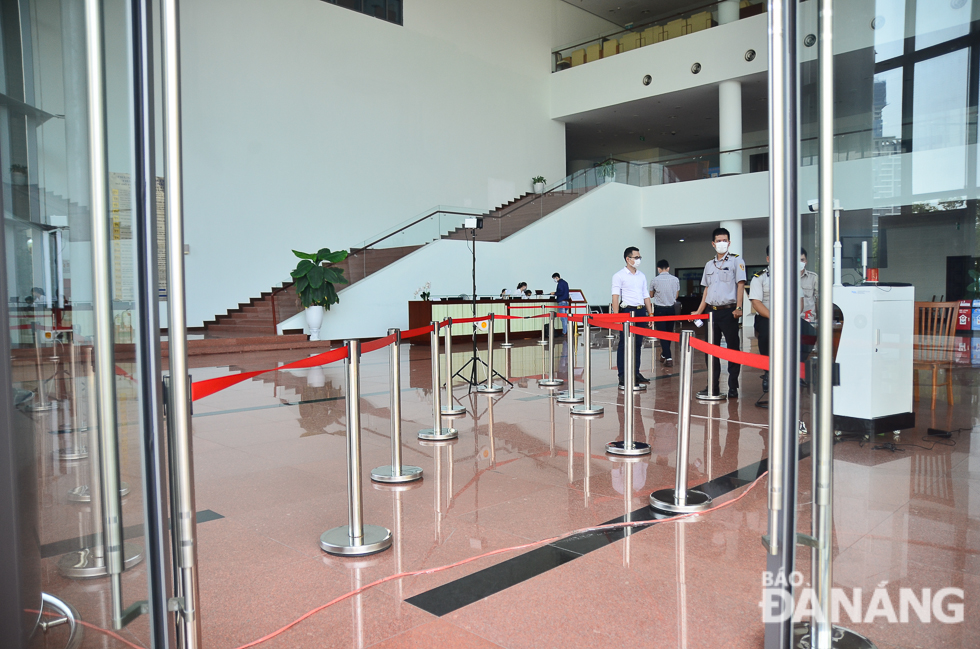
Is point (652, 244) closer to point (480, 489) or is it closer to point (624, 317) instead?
point (624, 317)

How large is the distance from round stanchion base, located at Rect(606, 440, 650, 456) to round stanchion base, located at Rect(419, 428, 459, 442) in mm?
1289

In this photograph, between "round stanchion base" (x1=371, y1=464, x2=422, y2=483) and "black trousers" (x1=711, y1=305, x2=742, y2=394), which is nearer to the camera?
"round stanchion base" (x1=371, y1=464, x2=422, y2=483)

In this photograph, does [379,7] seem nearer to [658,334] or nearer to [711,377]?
[711,377]

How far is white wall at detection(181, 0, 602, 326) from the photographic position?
17.4 meters

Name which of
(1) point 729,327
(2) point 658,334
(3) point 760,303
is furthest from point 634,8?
(2) point 658,334

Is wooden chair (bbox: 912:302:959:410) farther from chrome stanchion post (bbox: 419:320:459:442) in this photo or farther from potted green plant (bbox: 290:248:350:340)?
potted green plant (bbox: 290:248:350:340)

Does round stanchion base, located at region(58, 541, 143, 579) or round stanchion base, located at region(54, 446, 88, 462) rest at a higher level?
round stanchion base, located at region(54, 446, 88, 462)

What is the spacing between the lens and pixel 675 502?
3.83 m

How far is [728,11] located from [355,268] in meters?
13.9

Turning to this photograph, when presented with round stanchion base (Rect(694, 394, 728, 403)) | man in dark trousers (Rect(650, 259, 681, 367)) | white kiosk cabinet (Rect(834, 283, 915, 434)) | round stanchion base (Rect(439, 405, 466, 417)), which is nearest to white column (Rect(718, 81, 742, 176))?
man in dark trousers (Rect(650, 259, 681, 367))

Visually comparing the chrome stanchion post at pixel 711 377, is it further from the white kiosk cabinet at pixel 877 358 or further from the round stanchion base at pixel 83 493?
the round stanchion base at pixel 83 493

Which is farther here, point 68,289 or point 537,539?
point 537,539

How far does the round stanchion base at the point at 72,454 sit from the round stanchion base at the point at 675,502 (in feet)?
9.56

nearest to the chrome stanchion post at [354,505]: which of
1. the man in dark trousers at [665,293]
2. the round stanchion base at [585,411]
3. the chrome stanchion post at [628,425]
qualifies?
the chrome stanchion post at [628,425]
